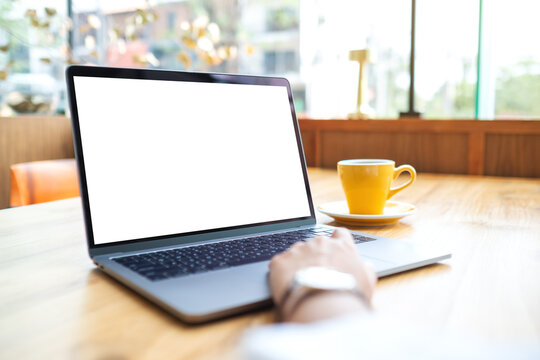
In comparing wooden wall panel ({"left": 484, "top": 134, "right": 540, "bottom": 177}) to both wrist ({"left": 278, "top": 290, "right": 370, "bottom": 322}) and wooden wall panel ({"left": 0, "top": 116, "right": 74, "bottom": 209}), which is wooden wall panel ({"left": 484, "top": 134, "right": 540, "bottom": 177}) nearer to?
wrist ({"left": 278, "top": 290, "right": 370, "bottom": 322})

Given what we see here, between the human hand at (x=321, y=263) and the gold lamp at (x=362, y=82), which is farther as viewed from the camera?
the gold lamp at (x=362, y=82)

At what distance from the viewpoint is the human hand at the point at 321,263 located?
0.46m

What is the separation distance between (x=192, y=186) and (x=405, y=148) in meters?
1.26

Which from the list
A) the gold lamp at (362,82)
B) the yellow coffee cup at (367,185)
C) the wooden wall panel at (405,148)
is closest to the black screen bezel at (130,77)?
the yellow coffee cup at (367,185)

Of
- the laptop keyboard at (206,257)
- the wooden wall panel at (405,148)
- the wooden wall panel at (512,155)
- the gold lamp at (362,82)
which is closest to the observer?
the laptop keyboard at (206,257)

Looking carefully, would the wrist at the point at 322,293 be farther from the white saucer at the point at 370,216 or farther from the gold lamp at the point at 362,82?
the gold lamp at the point at 362,82

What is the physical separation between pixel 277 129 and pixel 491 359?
0.63 m

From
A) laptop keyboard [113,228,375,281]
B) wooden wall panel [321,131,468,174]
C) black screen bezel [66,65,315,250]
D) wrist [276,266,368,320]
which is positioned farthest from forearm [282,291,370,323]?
wooden wall panel [321,131,468,174]

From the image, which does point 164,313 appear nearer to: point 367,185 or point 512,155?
point 367,185

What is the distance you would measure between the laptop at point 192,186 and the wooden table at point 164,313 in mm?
27

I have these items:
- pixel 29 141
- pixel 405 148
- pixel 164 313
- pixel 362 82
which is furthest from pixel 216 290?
pixel 29 141

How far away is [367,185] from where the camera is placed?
88cm

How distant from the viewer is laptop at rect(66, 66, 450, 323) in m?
0.54

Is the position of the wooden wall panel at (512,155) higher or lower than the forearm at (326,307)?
lower
